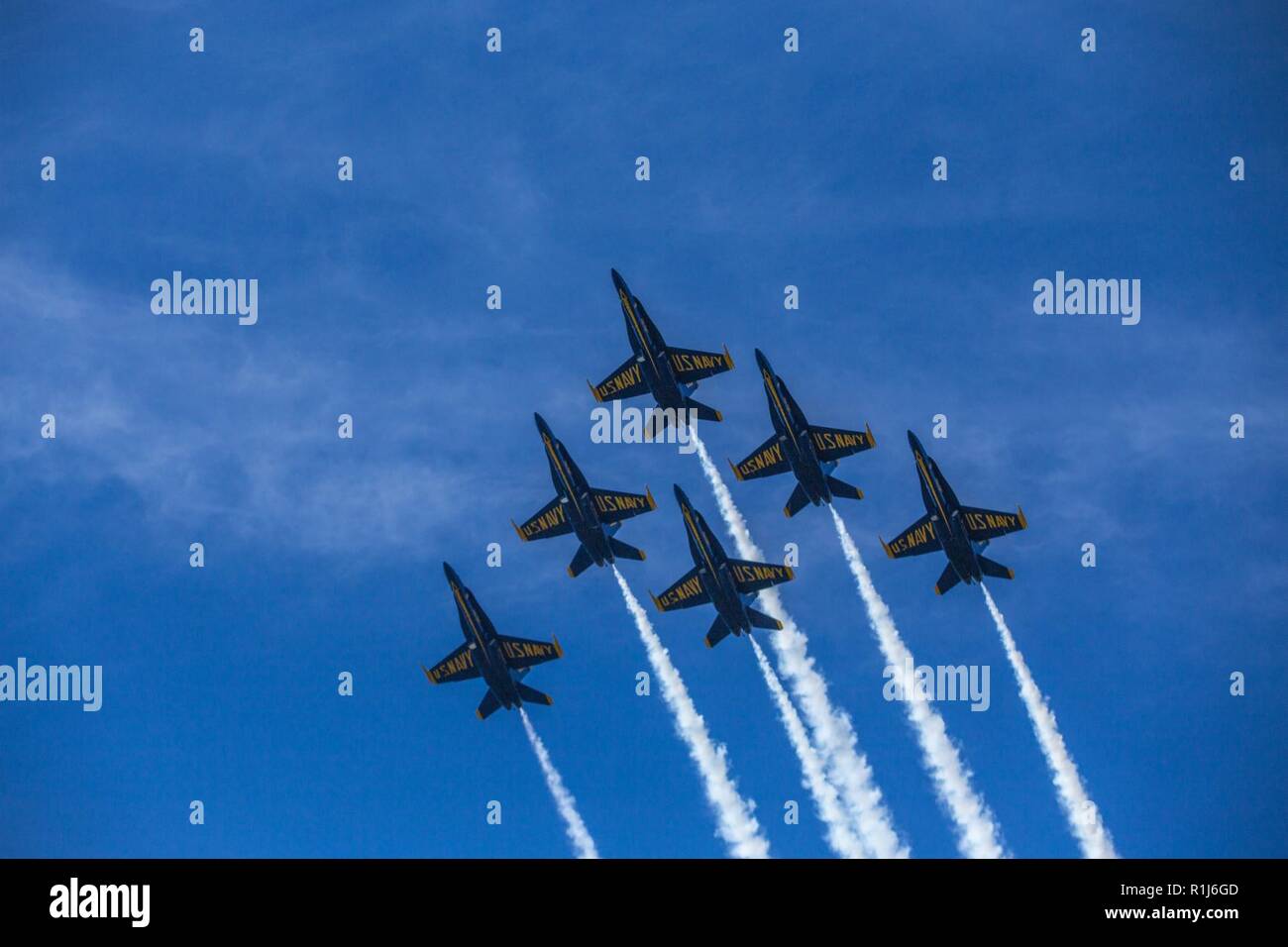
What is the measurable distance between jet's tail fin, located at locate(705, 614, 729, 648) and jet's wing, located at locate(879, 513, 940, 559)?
11.8 metres

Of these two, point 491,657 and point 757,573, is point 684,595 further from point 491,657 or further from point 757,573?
point 491,657

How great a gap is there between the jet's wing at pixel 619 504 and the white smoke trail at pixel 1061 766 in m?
22.6

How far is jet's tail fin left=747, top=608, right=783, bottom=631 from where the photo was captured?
432 ft

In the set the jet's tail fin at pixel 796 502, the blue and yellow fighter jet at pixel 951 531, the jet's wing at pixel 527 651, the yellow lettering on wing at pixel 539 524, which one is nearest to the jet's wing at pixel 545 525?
the yellow lettering on wing at pixel 539 524

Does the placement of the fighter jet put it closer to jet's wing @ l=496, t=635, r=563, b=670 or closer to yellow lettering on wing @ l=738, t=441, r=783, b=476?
yellow lettering on wing @ l=738, t=441, r=783, b=476

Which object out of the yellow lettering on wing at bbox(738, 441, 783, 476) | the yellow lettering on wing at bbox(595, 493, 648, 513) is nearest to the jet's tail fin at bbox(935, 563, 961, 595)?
the yellow lettering on wing at bbox(738, 441, 783, 476)

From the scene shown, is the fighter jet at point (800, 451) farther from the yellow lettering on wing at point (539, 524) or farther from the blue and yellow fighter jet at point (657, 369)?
the yellow lettering on wing at point (539, 524)

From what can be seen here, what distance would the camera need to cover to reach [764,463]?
135750 mm
